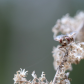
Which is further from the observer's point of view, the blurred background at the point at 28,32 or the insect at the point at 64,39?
the blurred background at the point at 28,32

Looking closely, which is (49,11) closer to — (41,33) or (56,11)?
(56,11)

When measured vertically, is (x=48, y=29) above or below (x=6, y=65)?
above

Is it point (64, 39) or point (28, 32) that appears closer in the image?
point (64, 39)

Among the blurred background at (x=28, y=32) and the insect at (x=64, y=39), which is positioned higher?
the blurred background at (x=28, y=32)

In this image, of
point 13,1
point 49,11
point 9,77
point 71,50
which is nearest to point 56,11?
point 49,11

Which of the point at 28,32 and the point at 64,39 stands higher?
the point at 28,32

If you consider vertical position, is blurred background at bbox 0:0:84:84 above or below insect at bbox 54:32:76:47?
above

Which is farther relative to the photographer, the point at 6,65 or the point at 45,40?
the point at 45,40

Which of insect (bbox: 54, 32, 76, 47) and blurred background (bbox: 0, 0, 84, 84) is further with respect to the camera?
blurred background (bbox: 0, 0, 84, 84)
